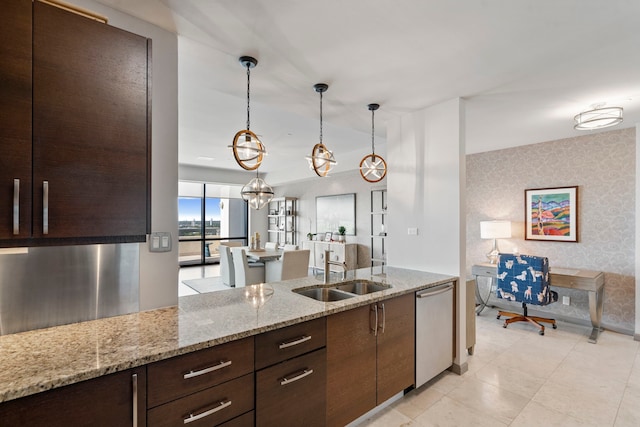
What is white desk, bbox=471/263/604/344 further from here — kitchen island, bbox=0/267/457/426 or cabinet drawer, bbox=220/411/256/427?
cabinet drawer, bbox=220/411/256/427

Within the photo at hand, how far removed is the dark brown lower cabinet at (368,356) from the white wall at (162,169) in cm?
104

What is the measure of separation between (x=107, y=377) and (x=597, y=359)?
4331 millimetres

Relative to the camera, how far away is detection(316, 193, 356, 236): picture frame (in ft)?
23.1

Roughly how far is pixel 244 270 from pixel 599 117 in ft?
17.2

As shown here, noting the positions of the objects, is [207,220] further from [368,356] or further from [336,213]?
[368,356]

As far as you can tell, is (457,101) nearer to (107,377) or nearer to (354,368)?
(354,368)

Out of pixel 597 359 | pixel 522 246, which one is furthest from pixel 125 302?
pixel 522 246

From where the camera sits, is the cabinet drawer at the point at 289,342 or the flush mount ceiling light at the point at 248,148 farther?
the flush mount ceiling light at the point at 248,148

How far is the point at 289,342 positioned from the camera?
162cm

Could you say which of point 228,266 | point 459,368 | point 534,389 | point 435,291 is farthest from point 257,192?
point 534,389

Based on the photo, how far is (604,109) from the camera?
3082 mm

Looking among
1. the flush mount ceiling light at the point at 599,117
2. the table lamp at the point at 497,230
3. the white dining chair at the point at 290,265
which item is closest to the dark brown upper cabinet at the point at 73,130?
the white dining chair at the point at 290,265

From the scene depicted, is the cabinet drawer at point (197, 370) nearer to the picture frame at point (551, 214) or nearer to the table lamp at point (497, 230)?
the table lamp at point (497, 230)

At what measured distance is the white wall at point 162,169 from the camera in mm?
1765
